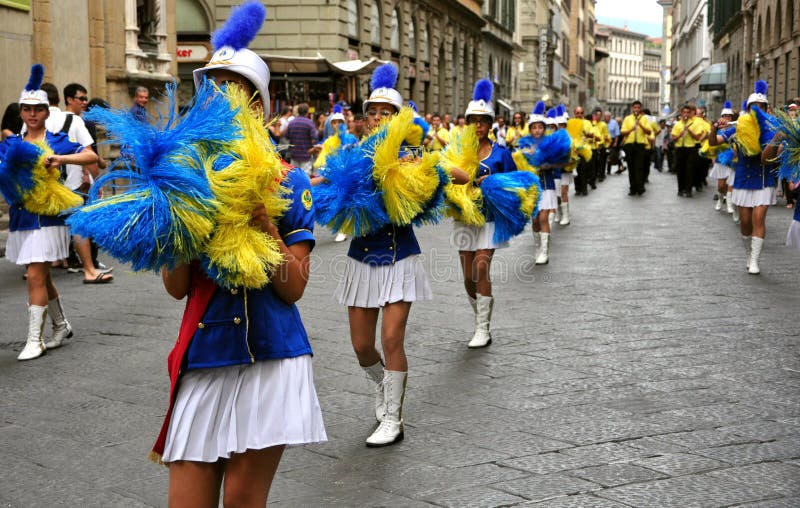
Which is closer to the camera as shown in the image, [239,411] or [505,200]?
[239,411]

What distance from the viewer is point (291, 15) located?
29.5m

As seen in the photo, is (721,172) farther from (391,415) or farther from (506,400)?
(391,415)

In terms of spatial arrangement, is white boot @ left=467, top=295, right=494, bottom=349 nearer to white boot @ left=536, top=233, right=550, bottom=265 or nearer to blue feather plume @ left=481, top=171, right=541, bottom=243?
blue feather plume @ left=481, top=171, right=541, bottom=243

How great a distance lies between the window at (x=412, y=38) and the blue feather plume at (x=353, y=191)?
33.8 m

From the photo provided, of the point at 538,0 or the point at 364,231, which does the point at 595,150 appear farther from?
the point at 538,0

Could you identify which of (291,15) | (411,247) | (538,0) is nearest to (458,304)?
(411,247)

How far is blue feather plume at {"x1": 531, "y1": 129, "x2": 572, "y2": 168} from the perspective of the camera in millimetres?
11281

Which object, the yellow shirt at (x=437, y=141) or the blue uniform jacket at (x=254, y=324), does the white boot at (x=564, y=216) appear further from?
the blue uniform jacket at (x=254, y=324)

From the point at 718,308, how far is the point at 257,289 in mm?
6490

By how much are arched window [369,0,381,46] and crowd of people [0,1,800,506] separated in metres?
22.9

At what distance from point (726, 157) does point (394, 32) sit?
21937 mm

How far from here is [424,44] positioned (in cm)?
4075

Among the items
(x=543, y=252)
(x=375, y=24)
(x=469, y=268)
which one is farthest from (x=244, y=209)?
(x=375, y=24)

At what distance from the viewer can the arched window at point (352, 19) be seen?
30.5 meters
